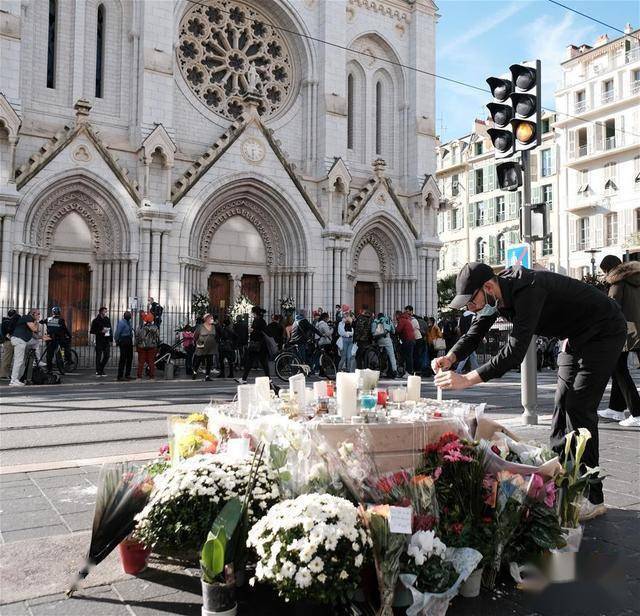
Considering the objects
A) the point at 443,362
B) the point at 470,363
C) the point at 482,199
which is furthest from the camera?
the point at 482,199

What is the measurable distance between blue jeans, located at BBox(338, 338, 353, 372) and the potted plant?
1353cm

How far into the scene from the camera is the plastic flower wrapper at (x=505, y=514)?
3193mm

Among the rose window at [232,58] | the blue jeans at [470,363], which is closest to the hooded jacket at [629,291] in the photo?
the blue jeans at [470,363]

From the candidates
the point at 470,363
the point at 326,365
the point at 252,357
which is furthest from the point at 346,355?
the point at 470,363

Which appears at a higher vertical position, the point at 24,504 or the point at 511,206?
the point at 511,206

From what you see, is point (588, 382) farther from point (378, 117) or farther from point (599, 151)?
point (599, 151)

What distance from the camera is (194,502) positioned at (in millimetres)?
3299

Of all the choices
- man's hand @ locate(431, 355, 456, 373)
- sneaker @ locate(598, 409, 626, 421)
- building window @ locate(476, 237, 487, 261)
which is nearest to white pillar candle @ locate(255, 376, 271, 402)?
man's hand @ locate(431, 355, 456, 373)

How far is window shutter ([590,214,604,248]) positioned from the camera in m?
42.5

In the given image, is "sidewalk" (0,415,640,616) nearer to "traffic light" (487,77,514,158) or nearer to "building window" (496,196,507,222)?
"traffic light" (487,77,514,158)

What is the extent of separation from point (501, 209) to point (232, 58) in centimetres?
3063

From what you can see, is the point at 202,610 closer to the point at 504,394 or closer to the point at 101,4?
the point at 504,394

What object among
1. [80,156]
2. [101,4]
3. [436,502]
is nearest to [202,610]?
[436,502]

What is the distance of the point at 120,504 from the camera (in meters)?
3.27
